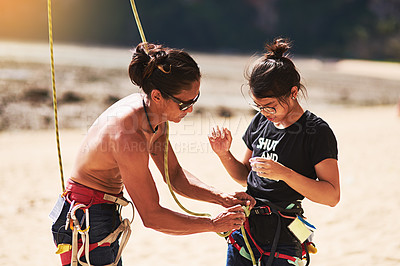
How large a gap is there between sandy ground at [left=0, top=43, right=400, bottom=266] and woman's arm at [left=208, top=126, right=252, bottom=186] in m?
2.23

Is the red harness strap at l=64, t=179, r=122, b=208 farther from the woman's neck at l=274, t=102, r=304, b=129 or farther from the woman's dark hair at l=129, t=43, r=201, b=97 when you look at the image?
the woman's neck at l=274, t=102, r=304, b=129

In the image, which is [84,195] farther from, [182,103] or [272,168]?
[272,168]

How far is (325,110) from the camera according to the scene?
17.4 metres

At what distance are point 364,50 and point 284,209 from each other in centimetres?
3943

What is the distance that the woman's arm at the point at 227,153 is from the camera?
2598 millimetres

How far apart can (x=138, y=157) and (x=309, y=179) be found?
0.78 meters

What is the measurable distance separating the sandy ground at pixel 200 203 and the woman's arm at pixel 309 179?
2.56 meters

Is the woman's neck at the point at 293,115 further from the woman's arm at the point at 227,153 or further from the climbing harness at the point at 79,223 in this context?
the climbing harness at the point at 79,223

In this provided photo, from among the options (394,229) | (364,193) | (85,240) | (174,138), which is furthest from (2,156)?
(85,240)

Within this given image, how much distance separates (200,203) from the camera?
6422 millimetres

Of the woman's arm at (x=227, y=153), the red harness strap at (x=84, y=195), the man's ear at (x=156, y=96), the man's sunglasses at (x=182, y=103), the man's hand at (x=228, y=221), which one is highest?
the man's ear at (x=156, y=96)

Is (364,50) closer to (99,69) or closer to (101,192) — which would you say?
(99,69)

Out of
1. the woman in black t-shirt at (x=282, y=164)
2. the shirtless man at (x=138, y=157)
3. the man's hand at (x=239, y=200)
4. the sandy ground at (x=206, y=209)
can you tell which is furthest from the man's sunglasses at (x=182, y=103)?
the sandy ground at (x=206, y=209)

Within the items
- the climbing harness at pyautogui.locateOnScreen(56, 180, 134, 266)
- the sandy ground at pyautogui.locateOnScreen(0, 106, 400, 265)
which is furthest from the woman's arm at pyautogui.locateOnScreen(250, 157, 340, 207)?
the sandy ground at pyautogui.locateOnScreen(0, 106, 400, 265)
